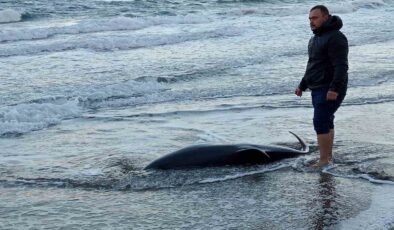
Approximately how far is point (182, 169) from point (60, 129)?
3008mm

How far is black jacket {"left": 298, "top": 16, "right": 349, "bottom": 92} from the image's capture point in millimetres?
6965

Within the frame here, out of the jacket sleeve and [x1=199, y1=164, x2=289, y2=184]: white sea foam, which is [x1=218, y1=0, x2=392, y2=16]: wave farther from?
the jacket sleeve

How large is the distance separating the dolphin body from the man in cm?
66

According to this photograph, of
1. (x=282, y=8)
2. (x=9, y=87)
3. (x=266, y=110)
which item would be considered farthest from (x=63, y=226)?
(x=282, y=8)

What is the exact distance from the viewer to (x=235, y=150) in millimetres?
7590

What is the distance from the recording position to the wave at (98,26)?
2447 centimetres

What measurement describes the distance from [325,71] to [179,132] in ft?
9.24

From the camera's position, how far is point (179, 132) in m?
9.35

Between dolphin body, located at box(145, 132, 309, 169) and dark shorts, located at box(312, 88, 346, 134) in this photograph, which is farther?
dolphin body, located at box(145, 132, 309, 169)

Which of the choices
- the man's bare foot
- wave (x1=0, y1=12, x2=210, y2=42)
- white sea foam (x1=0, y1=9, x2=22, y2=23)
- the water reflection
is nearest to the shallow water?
the water reflection

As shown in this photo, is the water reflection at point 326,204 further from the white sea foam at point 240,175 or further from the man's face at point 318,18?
the man's face at point 318,18

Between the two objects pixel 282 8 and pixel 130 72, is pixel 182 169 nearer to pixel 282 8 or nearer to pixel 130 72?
pixel 130 72

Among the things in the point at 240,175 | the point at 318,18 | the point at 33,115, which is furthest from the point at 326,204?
the point at 33,115

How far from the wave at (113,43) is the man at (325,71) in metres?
13.7
